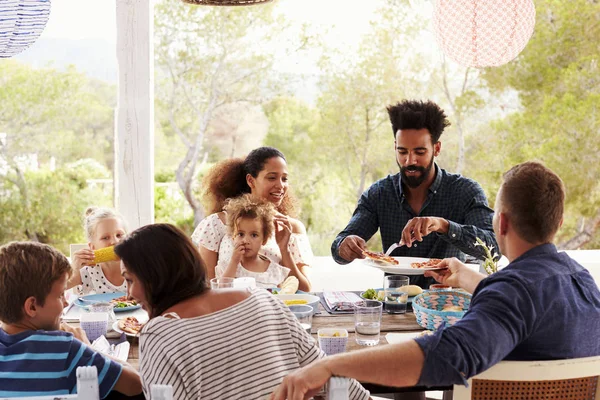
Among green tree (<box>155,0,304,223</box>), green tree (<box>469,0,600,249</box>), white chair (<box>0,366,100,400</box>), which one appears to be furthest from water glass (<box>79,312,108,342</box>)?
green tree (<box>469,0,600,249</box>)

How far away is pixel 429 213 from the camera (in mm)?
3355

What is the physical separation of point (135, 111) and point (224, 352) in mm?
2641

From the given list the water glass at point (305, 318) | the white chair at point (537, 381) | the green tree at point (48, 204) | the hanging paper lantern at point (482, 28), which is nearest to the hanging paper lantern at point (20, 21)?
the water glass at point (305, 318)

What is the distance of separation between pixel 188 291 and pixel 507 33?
217cm

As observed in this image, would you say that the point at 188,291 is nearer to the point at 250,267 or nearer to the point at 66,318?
the point at 66,318

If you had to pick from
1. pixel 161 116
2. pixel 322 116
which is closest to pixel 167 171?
pixel 161 116

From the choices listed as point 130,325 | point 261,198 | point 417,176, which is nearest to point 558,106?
point 417,176

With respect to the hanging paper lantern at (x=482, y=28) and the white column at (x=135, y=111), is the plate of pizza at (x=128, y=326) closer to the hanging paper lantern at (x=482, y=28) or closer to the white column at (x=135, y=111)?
the white column at (x=135, y=111)

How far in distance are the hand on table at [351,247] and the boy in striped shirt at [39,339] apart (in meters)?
1.47

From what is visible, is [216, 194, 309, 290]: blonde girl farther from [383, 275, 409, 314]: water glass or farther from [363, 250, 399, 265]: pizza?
[383, 275, 409, 314]: water glass

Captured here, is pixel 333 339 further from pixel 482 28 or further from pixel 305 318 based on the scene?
pixel 482 28

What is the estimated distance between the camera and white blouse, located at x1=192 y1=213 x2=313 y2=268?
3359 millimetres

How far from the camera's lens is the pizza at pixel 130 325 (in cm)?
221

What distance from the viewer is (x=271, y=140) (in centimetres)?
580
